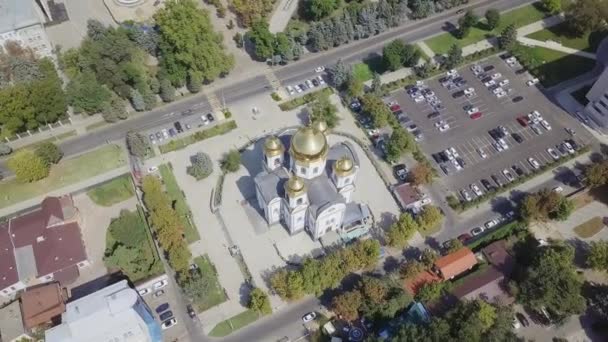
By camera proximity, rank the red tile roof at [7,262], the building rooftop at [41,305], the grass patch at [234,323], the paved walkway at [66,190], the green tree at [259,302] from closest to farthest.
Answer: the building rooftop at [41,305] < the green tree at [259,302] < the grass patch at [234,323] < the red tile roof at [7,262] < the paved walkway at [66,190]

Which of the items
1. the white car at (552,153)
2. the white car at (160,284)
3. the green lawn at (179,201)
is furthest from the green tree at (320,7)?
the white car at (160,284)

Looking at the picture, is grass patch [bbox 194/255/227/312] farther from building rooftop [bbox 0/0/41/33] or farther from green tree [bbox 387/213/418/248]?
building rooftop [bbox 0/0/41/33]

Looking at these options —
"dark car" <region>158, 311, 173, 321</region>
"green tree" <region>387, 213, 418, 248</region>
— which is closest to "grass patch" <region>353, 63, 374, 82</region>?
"green tree" <region>387, 213, 418, 248</region>

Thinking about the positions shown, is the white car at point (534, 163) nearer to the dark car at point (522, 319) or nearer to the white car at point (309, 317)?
the dark car at point (522, 319)

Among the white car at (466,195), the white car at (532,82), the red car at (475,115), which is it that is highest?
the white car at (532,82)

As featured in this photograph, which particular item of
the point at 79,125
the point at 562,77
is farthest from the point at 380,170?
the point at 79,125

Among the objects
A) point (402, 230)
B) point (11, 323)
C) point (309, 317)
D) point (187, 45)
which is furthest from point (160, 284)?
point (187, 45)

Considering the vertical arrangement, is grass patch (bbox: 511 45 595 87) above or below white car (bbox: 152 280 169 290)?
above
